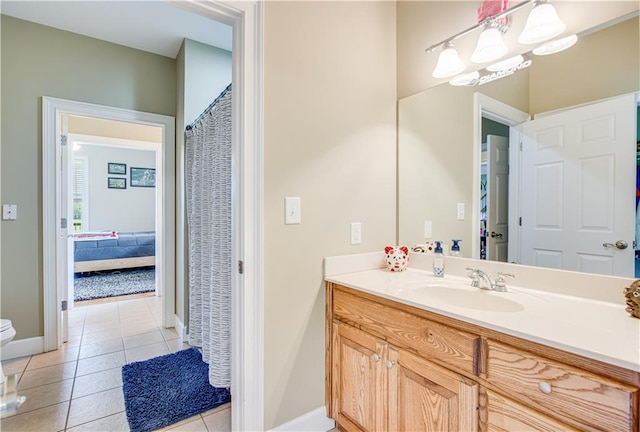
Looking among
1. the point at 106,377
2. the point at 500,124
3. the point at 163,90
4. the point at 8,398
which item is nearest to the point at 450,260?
the point at 500,124

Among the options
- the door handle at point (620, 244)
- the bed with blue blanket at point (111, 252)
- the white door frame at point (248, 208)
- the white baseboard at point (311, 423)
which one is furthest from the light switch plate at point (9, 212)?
the door handle at point (620, 244)

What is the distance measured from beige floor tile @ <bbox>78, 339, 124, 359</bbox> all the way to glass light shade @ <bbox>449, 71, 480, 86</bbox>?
321 centimetres

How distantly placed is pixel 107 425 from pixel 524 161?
2.55 meters

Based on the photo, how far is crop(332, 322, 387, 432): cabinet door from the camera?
4.26 ft

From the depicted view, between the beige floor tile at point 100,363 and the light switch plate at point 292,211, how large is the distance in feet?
6.41

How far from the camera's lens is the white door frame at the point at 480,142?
4.69 feet

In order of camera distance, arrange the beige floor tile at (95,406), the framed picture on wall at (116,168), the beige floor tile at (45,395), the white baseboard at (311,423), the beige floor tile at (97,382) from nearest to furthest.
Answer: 1. the white baseboard at (311,423)
2. the beige floor tile at (95,406)
3. the beige floor tile at (45,395)
4. the beige floor tile at (97,382)
5. the framed picture on wall at (116,168)

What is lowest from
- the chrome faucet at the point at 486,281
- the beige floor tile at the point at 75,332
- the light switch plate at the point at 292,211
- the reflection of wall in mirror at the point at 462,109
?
the beige floor tile at the point at 75,332

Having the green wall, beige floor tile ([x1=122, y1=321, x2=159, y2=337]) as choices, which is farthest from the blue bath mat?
the green wall

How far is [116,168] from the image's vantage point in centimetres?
664

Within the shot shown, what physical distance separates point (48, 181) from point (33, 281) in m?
0.85

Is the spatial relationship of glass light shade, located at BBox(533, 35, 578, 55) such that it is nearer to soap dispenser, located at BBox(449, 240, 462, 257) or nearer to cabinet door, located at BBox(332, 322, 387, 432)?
soap dispenser, located at BBox(449, 240, 462, 257)

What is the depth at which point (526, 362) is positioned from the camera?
854 millimetres

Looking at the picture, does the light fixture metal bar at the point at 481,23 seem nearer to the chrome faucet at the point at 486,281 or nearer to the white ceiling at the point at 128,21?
the chrome faucet at the point at 486,281
